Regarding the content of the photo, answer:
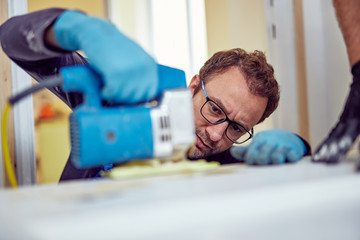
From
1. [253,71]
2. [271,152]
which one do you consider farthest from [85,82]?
[253,71]

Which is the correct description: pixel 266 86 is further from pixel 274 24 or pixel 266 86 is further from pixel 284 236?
pixel 284 236

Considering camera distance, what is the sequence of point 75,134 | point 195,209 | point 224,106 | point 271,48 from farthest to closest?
point 271,48 < point 224,106 < point 75,134 < point 195,209

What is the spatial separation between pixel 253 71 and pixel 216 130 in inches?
10.8

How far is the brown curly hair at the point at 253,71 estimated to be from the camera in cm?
132

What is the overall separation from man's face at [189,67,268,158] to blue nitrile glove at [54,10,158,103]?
0.64m

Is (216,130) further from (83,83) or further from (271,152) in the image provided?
(83,83)

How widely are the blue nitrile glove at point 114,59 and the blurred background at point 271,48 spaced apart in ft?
3.01

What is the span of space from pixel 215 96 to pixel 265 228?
90 centimetres

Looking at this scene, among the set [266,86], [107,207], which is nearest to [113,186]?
[107,207]

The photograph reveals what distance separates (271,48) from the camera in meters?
1.49

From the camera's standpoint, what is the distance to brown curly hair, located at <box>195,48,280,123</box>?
1.32 meters

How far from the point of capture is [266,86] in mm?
1319

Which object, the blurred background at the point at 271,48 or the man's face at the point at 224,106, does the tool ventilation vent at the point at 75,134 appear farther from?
the blurred background at the point at 271,48

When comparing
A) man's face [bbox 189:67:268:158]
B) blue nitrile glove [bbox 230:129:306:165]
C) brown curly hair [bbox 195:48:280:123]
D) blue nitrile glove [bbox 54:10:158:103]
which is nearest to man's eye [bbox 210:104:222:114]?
man's face [bbox 189:67:268:158]
